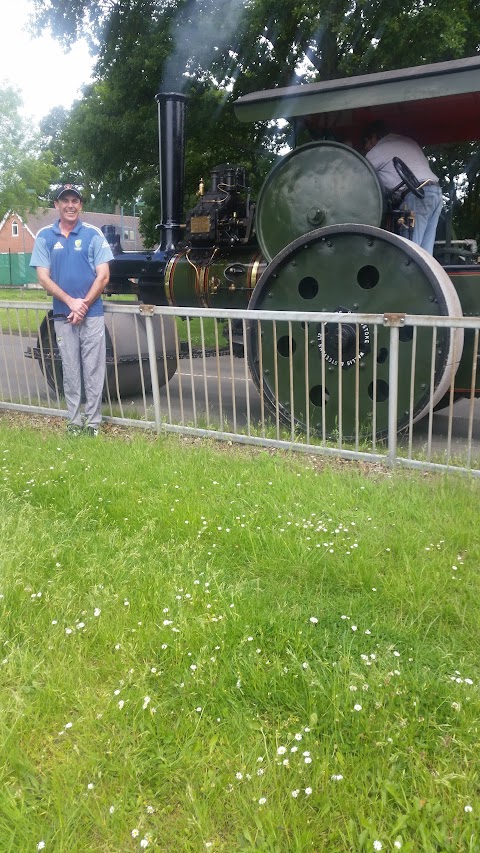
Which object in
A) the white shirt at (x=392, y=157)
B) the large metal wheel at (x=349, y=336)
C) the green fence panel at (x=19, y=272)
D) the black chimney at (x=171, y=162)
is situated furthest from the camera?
the green fence panel at (x=19, y=272)

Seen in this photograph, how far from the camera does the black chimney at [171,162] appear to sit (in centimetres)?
662

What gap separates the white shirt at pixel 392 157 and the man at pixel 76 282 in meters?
1.94

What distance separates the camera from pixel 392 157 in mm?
4695

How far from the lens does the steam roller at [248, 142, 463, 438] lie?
168 inches

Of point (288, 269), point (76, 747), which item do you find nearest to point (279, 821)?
point (76, 747)

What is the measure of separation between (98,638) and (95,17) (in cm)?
1530

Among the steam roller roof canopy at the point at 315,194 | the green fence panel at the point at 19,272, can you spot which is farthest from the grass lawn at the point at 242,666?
the green fence panel at the point at 19,272

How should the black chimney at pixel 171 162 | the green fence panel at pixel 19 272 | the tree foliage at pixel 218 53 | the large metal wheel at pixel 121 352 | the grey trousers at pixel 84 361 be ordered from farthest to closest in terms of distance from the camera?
the green fence panel at pixel 19 272, the tree foliage at pixel 218 53, the black chimney at pixel 171 162, the large metal wheel at pixel 121 352, the grey trousers at pixel 84 361

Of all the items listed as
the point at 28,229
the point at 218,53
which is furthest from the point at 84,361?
the point at 28,229

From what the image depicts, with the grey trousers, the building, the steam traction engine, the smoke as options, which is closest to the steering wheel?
the steam traction engine

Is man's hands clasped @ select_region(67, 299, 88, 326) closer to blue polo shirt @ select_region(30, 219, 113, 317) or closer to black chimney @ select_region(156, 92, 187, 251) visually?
blue polo shirt @ select_region(30, 219, 113, 317)

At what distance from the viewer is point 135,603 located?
2676mm

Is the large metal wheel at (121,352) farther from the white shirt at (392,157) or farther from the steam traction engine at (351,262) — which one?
the white shirt at (392,157)

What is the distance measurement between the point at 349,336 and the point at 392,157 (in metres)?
1.27
